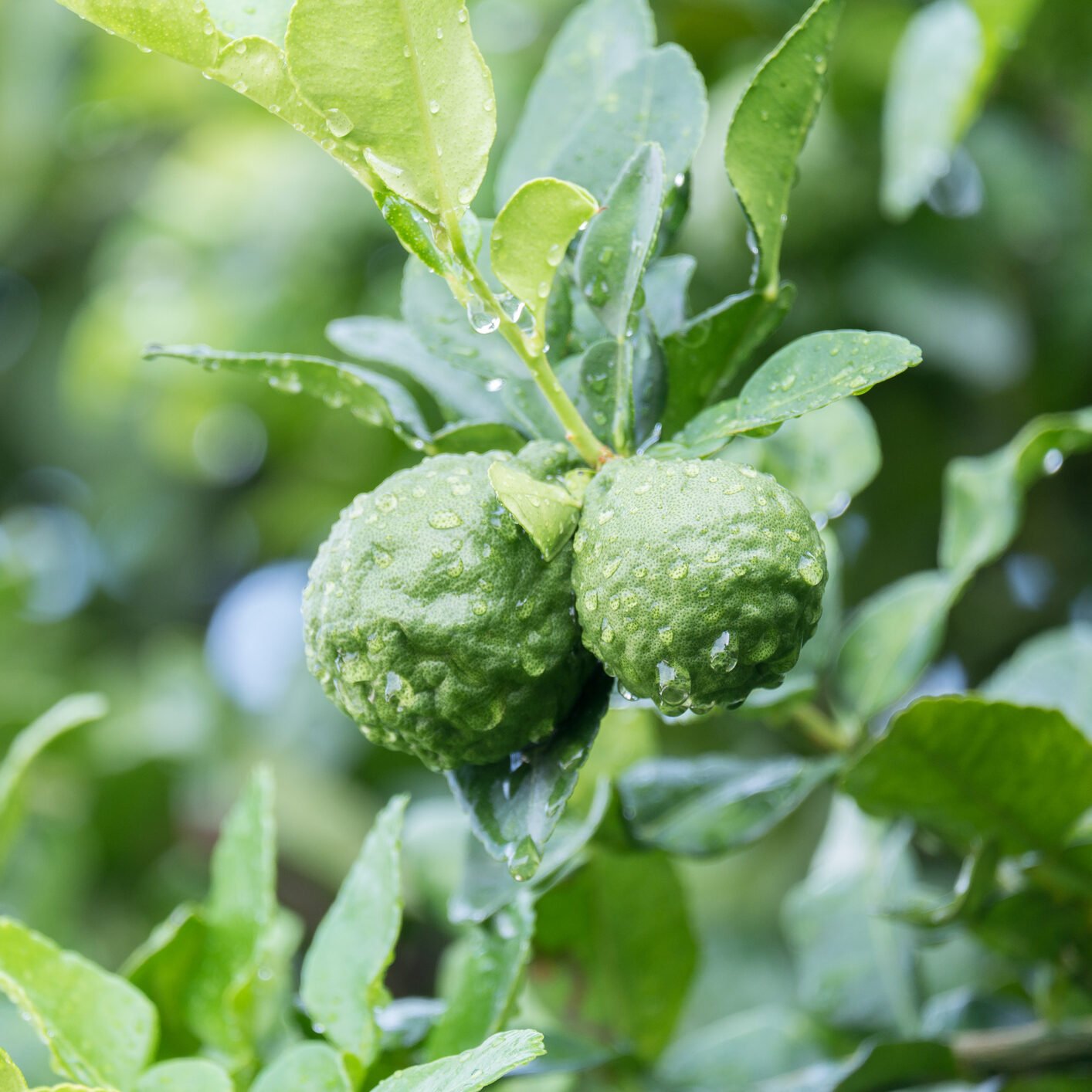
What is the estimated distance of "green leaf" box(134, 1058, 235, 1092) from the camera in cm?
66

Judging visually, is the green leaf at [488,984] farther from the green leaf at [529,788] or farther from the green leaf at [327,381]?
the green leaf at [327,381]

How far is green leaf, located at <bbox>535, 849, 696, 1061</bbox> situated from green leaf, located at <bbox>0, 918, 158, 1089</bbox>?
29 cm

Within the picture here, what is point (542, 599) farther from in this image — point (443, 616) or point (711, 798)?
point (711, 798)

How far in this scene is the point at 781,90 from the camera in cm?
62

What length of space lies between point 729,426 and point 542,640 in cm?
13

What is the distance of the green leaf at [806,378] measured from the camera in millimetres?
531

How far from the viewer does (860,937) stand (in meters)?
0.98

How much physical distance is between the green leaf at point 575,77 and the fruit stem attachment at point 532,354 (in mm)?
157

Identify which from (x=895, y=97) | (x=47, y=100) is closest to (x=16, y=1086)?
(x=895, y=97)

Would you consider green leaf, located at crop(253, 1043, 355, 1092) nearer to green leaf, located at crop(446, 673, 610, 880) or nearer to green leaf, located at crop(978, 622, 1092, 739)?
green leaf, located at crop(446, 673, 610, 880)

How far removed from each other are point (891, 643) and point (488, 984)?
0.37 meters

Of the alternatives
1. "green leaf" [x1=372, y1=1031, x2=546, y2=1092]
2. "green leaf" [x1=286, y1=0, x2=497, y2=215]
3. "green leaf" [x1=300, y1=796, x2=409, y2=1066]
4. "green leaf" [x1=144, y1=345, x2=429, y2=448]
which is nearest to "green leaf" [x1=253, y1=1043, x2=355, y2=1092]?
"green leaf" [x1=300, y1=796, x2=409, y2=1066]

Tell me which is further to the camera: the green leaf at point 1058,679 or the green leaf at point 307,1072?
the green leaf at point 1058,679

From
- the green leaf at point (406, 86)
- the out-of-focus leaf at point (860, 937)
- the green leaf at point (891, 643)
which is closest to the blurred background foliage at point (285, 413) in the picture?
the out-of-focus leaf at point (860, 937)
